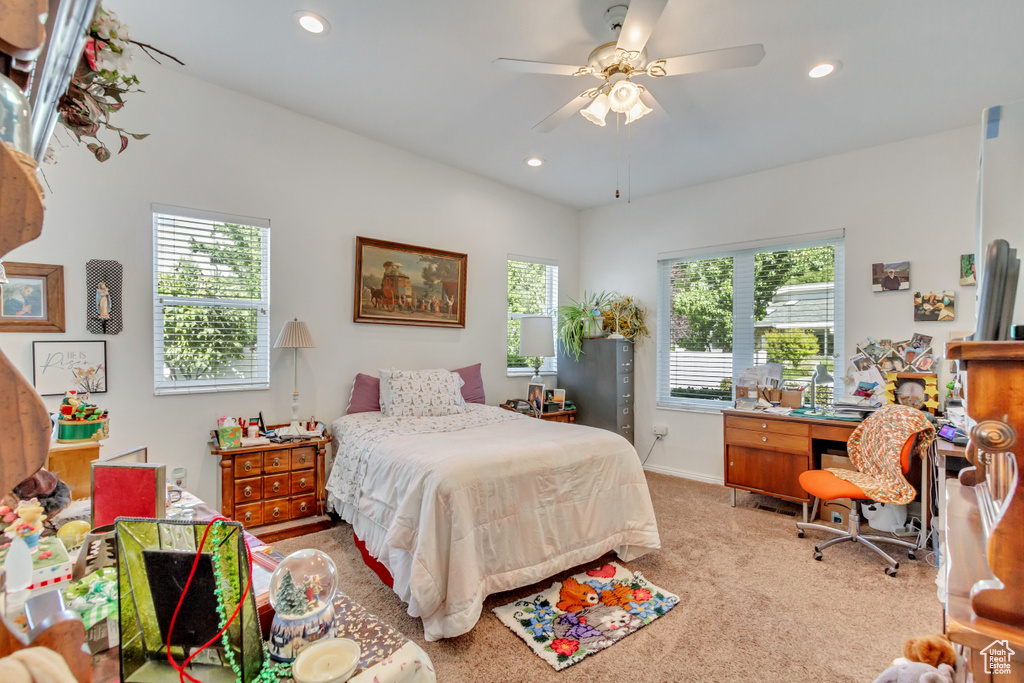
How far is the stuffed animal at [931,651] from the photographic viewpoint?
979 mm

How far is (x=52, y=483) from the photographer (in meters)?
1.29

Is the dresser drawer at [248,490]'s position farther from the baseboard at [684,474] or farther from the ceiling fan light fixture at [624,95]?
the baseboard at [684,474]

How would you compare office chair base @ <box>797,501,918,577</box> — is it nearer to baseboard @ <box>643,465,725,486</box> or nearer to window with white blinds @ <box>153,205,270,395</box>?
baseboard @ <box>643,465,725,486</box>

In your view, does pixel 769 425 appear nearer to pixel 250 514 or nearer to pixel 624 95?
pixel 624 95

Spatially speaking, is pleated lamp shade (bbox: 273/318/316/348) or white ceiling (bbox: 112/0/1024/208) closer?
white ceiling (bbox: 112/0/1024/208)

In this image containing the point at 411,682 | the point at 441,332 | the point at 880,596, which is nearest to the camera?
the point at 411,682

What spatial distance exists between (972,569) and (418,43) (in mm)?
2884

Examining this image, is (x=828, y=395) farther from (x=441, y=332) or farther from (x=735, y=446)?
(x=441, y=332)

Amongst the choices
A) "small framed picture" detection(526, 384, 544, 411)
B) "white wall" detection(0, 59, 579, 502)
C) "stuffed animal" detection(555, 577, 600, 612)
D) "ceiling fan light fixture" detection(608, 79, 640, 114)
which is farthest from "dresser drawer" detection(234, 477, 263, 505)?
"ceiling fan light fixture" detection(608, 79, 640, 114)

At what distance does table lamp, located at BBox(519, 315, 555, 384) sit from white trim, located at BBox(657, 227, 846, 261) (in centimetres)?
142

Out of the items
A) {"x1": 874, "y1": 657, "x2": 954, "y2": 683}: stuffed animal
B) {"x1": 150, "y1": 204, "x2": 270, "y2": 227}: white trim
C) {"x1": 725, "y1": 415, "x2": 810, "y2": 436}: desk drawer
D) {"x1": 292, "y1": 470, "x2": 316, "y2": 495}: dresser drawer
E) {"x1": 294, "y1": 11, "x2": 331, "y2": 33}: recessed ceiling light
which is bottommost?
{"x1": 292, "y1": 470, "x2": 316, "y2": 495}: dresser drawer

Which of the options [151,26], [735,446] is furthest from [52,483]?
[735,446]

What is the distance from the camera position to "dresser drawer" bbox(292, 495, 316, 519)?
3.10m

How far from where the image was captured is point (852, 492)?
2738 millimetres
